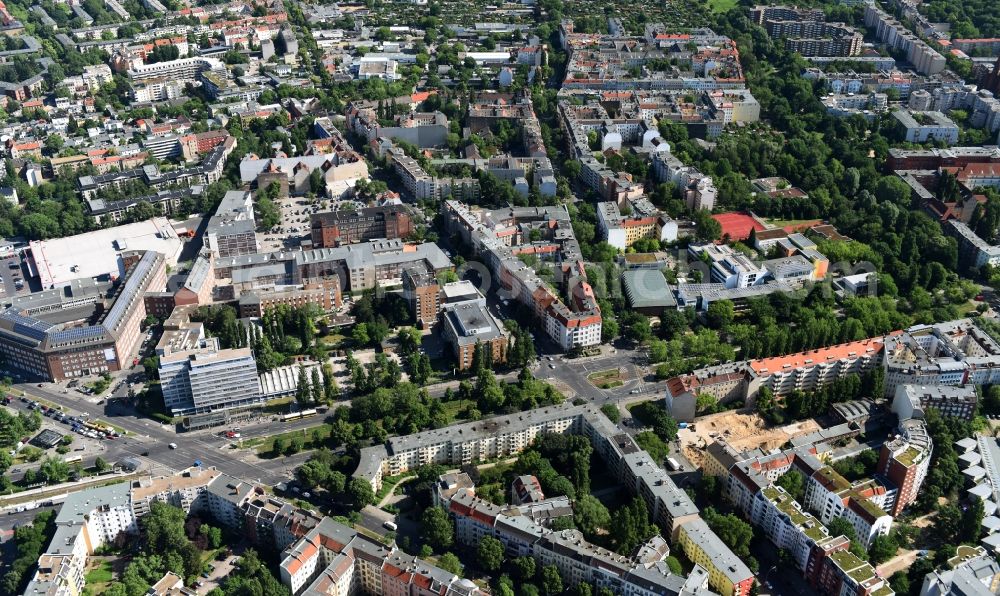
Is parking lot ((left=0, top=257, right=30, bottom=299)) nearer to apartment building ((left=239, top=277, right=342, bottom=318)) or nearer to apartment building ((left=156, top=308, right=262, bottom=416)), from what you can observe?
→ apartment building ((left=239, top=277, right=342, bottom=318))

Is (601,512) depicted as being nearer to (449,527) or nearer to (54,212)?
(449,527)

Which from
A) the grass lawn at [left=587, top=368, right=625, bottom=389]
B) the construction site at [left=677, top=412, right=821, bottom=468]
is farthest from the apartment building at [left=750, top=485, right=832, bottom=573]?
the grass lawn at [left=587, top=368, right=625, bottom=389]

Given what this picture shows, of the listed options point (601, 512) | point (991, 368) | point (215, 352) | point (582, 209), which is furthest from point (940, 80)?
point (215, 352)

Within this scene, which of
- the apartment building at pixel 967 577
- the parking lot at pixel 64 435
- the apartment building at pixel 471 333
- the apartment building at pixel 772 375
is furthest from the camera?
the apartment building at pixel 471 333

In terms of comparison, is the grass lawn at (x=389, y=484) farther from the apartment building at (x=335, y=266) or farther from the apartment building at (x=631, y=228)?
the apartment building at (x=631, y=228)

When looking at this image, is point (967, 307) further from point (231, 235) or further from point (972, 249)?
point (231, 235)

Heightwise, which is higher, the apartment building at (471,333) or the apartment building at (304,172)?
the apartment building at (304,172)

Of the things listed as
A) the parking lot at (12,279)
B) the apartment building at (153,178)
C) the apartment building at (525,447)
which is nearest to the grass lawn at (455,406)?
the apartment building at (525,447)
